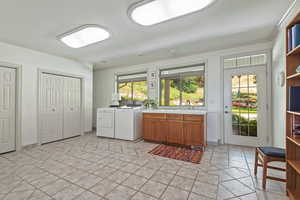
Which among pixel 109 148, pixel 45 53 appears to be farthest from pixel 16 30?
pixel 109 148

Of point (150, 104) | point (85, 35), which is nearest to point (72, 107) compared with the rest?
point (150, 104)

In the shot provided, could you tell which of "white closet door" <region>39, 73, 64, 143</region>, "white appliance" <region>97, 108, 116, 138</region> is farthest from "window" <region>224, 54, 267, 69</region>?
"white closet door" <region>39, 73, 64, 143</region>

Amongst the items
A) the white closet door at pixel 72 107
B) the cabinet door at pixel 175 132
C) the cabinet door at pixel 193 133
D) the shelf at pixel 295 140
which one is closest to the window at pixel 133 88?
the white closet door at pixel 72 107

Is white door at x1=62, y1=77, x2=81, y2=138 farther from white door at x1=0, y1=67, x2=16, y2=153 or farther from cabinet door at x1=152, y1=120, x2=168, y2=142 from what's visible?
cabinet door at x1=152, y1=120, x2=168, y2=142

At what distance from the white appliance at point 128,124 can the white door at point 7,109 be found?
241cm

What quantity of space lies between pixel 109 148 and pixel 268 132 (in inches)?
148

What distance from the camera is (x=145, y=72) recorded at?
490 cm

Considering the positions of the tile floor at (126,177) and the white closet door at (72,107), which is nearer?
the tile floor at (126,177)

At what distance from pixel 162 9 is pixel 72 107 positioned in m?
4.00

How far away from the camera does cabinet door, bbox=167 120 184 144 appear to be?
355cm

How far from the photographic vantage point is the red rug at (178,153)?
284 cm

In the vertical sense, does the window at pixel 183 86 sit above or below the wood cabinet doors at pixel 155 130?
above

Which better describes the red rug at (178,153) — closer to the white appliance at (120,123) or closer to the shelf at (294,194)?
the white appliance at (120,123)

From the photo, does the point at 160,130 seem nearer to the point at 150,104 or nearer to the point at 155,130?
the point at 155,130
